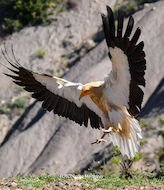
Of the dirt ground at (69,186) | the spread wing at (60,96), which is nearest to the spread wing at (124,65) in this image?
the spread wing at (60,96)

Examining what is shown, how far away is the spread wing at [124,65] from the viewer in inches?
→ 251

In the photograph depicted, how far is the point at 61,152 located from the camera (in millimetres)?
16844

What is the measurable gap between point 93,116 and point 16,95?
1355 cm

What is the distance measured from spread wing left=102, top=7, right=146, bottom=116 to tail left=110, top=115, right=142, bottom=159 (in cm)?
36

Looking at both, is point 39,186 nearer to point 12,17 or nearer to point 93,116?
point 93,116

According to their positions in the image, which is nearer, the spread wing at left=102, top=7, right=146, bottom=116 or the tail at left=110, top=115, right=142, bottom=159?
the spread wing at left=102, top=7, right=146, bottom=116

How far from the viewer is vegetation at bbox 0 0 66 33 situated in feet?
Answer: 82.5

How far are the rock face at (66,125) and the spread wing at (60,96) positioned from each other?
6229 mm

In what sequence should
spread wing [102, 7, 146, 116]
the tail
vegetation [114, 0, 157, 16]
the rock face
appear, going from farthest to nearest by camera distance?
vegetation [114, 0, 157, 16], the rock face, the tail, spread wing [102, 7, 146, 116]

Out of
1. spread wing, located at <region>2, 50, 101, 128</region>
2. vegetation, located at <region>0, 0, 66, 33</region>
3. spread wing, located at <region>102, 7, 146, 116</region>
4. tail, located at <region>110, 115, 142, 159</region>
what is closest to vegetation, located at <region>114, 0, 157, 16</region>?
vegetation, located at <region>0, 0, 66, 33</region>

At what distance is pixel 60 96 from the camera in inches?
341

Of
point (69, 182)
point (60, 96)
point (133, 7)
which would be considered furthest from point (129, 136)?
point (133, 7)

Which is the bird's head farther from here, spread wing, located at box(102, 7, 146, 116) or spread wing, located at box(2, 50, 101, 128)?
spread wing, located at box(2, 50, 101, 128)

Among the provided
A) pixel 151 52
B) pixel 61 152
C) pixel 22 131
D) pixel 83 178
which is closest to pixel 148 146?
pixel 61 152
